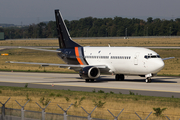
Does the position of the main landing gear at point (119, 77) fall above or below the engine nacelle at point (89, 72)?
below

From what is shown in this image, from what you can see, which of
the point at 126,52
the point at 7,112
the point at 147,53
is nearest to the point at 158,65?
the point at 147,53

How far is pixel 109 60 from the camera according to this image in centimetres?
4394

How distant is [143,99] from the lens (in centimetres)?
2770

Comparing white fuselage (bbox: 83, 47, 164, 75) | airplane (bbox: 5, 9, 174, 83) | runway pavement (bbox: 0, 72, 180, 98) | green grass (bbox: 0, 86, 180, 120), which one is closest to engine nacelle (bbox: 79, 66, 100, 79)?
airplane (bbox: 5, 9, 174, 83)

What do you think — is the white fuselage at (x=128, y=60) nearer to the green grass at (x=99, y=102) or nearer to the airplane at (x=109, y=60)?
the airplane at (x=109, y=60)

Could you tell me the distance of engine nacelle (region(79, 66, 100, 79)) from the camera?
139 ft

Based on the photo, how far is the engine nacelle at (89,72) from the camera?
1663 inches

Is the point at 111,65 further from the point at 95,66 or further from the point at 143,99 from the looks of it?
the point at 143,99

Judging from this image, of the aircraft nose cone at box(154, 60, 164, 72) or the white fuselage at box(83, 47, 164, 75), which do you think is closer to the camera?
the aircraft nose cone at box(154, 60, 164, 72)

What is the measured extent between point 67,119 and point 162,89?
68.5ft

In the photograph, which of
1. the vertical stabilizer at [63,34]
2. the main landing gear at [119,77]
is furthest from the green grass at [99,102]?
the vertical stabilizer at [63,34]

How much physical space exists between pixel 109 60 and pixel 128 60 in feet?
11.3

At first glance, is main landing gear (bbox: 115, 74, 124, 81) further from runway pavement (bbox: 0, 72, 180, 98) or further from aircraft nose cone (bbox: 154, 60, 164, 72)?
aircraft nose cone (bbox: 154, 60, 164, 72)

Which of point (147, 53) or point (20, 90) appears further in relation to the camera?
point (147, 53)
